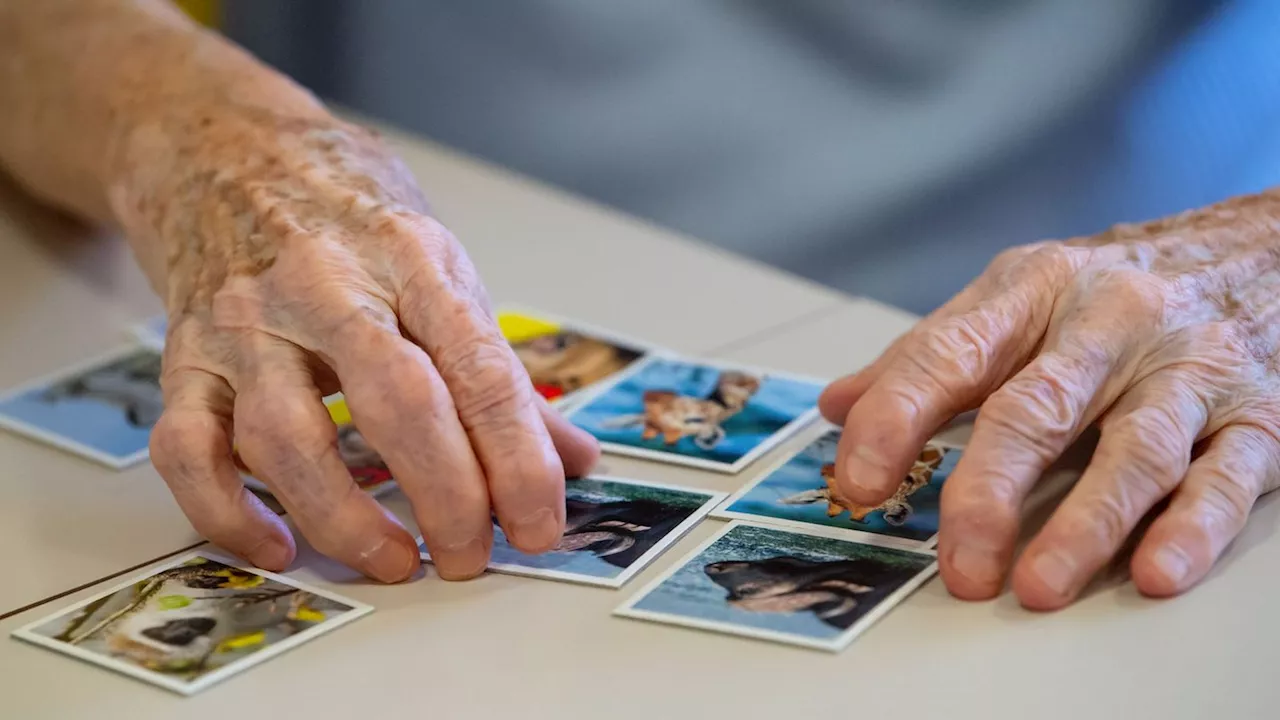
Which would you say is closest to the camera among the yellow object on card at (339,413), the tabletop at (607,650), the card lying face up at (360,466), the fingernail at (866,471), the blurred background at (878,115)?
the tabletop at (607,650)

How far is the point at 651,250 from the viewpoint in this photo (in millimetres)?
1366

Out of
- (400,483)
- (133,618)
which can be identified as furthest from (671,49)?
(133,618)

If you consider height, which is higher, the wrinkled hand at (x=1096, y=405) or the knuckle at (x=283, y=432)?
the knuckle at (x=283, y=432)

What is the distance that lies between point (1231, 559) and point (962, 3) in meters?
0.68

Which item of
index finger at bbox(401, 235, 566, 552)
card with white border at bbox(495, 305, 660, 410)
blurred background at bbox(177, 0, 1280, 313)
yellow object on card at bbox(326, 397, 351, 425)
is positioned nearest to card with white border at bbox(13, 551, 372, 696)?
index finger at bbox(401, 235, 566, 552)

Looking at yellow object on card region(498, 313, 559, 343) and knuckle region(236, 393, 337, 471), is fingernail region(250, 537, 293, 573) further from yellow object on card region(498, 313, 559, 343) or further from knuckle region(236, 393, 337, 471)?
yellow object on card region(498, 313, 559, 343)

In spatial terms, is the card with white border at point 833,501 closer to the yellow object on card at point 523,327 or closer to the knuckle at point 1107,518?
the knuckle at point 1107,518

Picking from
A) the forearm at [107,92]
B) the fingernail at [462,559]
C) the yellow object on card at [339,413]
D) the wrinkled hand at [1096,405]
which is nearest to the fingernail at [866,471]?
the wrinkled hand at [1096,405]

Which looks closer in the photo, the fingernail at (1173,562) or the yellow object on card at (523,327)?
the fingernail at (1173,562)

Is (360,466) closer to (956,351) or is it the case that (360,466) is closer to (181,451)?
(181,451)

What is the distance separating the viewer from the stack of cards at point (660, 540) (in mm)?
686

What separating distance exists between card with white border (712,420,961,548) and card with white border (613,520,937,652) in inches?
0.7

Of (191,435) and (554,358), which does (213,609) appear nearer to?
(191,435)

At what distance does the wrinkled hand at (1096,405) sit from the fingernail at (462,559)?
23 cm
